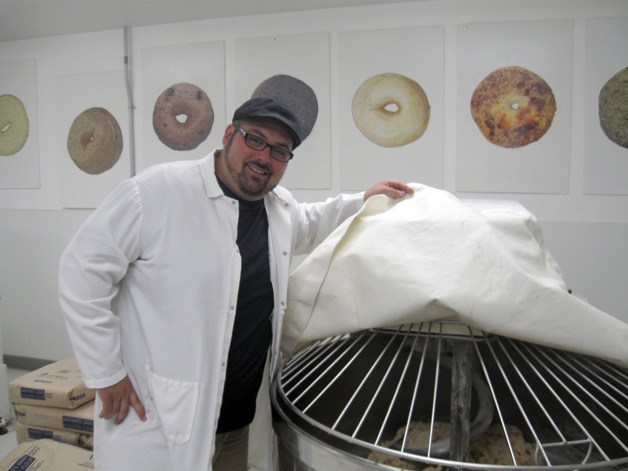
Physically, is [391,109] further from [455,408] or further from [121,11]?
[455,408]

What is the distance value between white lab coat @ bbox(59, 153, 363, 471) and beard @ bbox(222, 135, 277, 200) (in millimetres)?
50

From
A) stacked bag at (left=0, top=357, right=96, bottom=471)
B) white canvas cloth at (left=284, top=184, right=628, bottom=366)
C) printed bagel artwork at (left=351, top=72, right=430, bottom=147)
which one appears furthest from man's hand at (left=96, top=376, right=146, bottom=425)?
printed bagel artwork at (left=351, top=72, right=430, bottom=147)

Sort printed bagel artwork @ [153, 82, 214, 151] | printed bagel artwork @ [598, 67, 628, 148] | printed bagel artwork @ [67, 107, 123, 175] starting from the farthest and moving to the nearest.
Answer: printed bagel artwork @ [67, 107, 123, 175]
printed bagel artwork @ [153, 82, 214, 151]
printed bagel artwork @ [598, 67, 628, 148]

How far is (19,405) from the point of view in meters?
1.88

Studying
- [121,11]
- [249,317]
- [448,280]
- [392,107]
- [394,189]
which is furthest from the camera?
[121,11]

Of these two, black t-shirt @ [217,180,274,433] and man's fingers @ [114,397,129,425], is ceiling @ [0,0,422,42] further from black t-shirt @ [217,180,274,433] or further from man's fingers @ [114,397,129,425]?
man's fingers @ [114,397,129,425]

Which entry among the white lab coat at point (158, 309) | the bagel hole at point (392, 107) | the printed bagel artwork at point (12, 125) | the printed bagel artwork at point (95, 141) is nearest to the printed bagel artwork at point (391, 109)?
the bagel hole at point (392, 107)

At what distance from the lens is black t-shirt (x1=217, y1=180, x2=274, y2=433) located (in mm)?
1101

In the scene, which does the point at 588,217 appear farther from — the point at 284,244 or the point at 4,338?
the point at 4,338

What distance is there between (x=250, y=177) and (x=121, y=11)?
5.24ft

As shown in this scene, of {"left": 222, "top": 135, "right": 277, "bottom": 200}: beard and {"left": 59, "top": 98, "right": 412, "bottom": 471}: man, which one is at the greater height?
{"left": 222, "top": 135, "right": 277, "bottom": 200}: beard

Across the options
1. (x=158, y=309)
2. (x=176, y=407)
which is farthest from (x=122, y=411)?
(x=158, y=309)

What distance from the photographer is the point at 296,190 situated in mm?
2158

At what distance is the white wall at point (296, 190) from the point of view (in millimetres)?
1826
